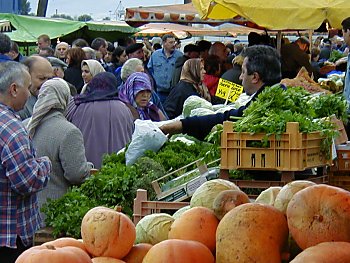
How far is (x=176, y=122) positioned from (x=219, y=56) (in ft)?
19.4

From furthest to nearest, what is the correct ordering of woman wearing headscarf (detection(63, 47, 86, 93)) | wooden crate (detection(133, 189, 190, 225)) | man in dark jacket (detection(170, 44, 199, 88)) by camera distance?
man in dark jacket (detection(170, 44, 199, 88)), woman wearing headscarf (detection(63, 47, 86, 93)), wooden crate (detection(133, 189, 190, 225))

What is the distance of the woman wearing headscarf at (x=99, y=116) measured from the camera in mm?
6969

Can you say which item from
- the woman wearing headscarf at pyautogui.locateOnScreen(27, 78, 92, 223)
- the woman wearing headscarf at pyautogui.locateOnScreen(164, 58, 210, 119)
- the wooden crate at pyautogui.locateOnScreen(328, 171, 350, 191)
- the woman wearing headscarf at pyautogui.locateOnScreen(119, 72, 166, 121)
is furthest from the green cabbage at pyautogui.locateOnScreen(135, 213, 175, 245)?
the woman wearing headscarf at pyautogui.locateOnScreen(164, 58, 210, 119)

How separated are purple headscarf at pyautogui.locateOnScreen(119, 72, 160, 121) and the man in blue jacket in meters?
2.26

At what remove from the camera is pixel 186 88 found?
30.4ft

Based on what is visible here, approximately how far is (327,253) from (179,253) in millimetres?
465

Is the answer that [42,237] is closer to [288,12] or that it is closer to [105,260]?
[105,260]

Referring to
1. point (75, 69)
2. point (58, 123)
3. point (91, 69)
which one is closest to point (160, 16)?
point (75, 69)

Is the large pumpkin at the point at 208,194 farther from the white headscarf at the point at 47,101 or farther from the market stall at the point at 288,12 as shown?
the market stall at the point at 288,12

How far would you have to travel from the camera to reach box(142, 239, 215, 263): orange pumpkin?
236cm

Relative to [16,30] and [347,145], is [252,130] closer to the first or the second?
[347,145]

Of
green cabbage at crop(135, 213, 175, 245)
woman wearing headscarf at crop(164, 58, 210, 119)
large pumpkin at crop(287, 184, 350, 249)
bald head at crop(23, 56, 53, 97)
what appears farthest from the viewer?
woman wearing headscarf at crop(164, 58, 210, 119)

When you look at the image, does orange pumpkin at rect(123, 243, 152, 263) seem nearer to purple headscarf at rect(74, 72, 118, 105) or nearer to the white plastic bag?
the white plastic bag

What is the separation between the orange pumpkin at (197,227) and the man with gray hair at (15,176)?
2.15m
